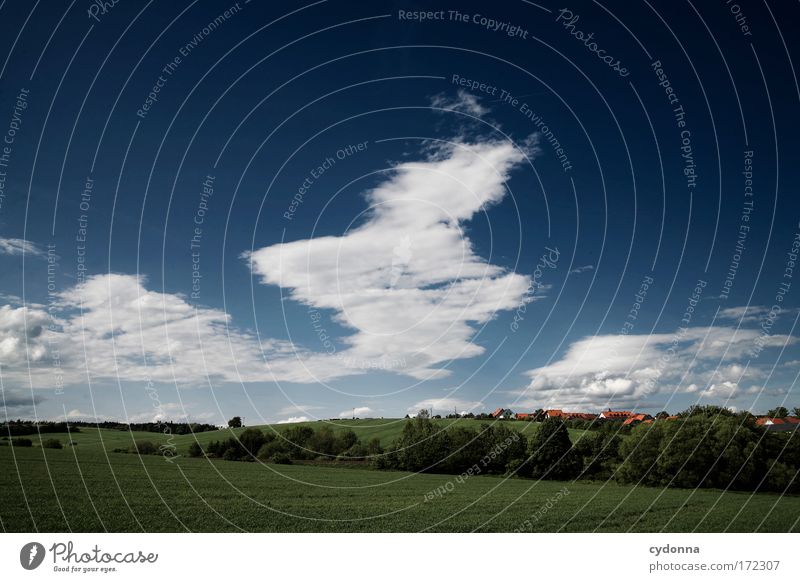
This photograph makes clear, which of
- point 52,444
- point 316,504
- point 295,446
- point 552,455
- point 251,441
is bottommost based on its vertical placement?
point 552,455

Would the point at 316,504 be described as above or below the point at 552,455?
above

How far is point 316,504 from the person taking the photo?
2759 centimetres

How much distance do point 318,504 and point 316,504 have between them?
0.17m

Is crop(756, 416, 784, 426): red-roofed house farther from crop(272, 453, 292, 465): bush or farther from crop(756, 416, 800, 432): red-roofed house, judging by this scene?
crop(272, 453, 292, 465): bush

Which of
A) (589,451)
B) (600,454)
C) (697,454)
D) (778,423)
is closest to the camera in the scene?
(697,454)

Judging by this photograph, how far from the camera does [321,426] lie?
5128 cm

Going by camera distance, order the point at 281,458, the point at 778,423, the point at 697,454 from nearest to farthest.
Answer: the point at 697,454 < the point at 778,423 < the point at 281,458

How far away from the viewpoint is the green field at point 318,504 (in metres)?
21.3

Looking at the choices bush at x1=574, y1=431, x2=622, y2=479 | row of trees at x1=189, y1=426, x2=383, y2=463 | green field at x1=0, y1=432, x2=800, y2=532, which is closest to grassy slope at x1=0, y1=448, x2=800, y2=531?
green field at x1=0, y1=432, x2=800, y2=532

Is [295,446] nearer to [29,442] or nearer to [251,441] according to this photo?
[251,441]

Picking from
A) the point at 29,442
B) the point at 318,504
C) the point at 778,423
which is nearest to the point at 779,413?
the point at 778,423

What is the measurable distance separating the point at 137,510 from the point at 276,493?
9.23 meters

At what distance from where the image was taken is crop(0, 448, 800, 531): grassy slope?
21.3 meters
